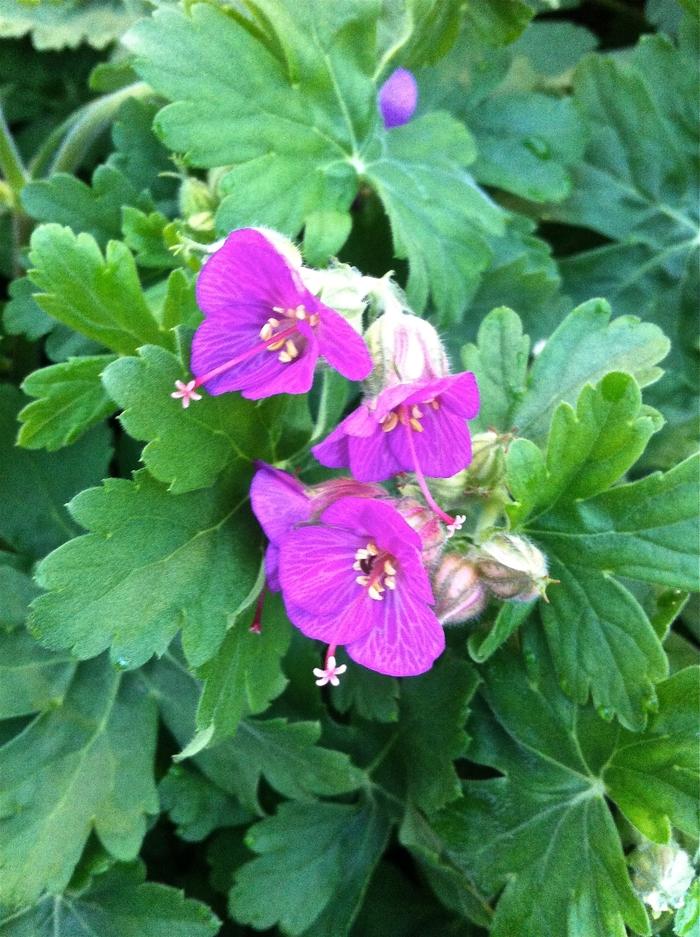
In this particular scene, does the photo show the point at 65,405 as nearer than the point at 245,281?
No

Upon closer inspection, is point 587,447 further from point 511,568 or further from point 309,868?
point 309,868

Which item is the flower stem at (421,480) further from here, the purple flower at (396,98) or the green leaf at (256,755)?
the purple flower at (396,98)

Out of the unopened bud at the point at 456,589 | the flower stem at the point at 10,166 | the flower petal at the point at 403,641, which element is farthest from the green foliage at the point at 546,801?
the flower stem at the point at 10,166

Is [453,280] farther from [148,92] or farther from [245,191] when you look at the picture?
[148,92]

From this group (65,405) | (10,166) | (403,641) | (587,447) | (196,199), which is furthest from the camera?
(10,166)

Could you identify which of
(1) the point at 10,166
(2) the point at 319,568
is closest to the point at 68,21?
(1) the point at 10,166

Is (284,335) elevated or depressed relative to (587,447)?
elevated

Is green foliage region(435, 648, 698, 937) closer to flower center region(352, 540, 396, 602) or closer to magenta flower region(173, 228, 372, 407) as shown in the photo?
Answer: flower center region(352, 540, 396, 602)
